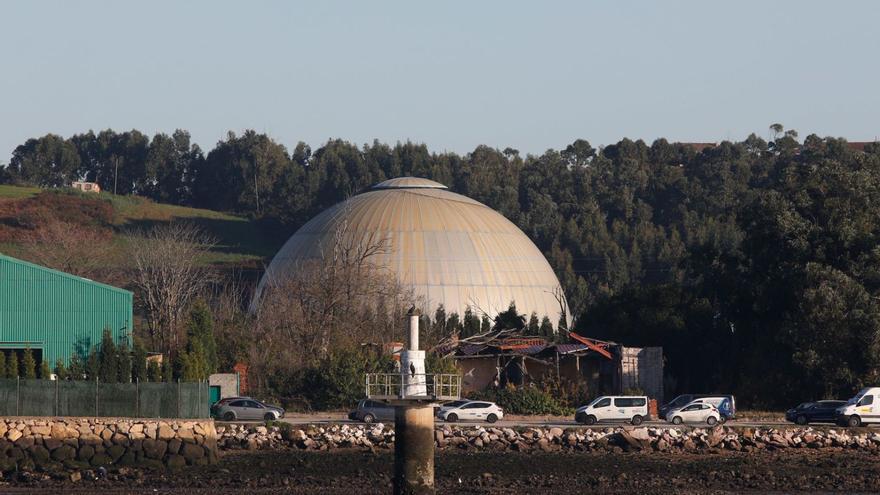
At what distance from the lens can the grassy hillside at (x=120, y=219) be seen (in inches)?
4860

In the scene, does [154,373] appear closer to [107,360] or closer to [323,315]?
[107,360]

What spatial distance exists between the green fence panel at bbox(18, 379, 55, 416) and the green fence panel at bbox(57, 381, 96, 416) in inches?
9.6

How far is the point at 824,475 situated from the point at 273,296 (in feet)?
132

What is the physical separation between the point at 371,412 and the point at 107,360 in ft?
29.4

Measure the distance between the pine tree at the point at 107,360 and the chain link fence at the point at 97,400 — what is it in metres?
6.18

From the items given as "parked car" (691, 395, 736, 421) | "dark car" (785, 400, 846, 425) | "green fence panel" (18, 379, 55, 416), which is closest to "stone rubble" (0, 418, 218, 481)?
"green fence panel" (18, 379, 55, 416)

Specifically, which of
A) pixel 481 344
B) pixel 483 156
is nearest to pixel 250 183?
pixel 483 156

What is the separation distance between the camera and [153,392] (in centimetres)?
4175

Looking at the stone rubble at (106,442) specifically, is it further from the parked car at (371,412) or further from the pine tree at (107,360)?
the parked car at (371,412)

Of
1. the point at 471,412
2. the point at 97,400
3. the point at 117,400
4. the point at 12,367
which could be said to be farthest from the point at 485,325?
the point at 97,400

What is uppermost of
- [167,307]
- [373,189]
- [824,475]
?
[373,189]

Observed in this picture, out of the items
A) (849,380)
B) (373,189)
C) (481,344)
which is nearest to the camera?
(849,380)

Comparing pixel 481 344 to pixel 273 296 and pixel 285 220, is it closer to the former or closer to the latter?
pixel 273 296

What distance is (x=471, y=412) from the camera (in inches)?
2009
